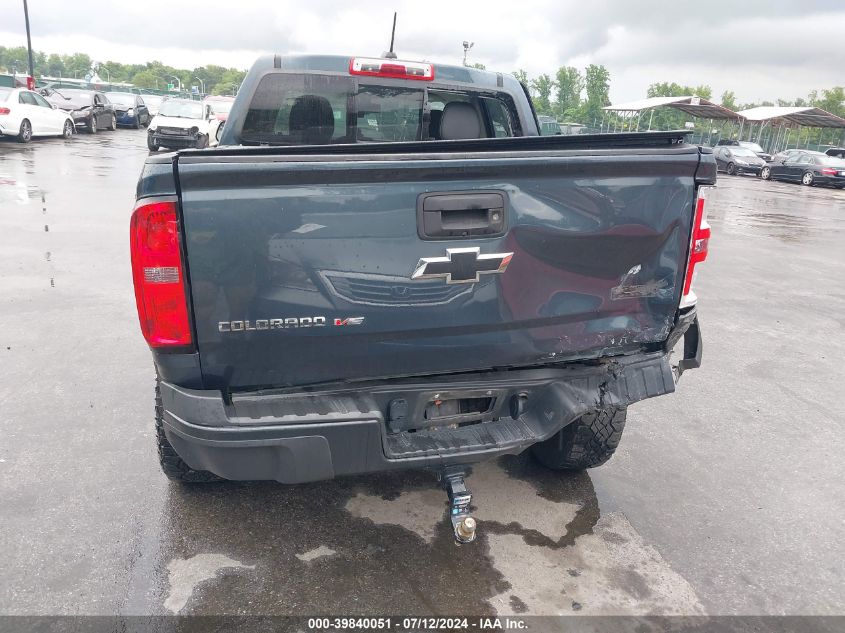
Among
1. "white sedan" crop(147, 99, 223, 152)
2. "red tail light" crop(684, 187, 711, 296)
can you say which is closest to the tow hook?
"red tail light" crop(684, 187, 711, 296)

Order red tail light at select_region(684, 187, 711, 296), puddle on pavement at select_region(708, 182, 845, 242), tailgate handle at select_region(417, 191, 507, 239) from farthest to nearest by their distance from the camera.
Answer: puddle on pavement at select_region(708, 182, 845, 242) < red tail light at select_region(684, 187, 711, 296) < tailgate handle at select_region(417, 191, 507, 239)

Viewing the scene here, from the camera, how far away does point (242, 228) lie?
2.23m

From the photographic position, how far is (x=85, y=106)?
26.8 m

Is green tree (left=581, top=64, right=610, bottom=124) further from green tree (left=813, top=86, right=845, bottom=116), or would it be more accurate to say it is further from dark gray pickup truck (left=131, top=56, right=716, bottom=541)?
dark gray pickup truck (left=131, top=56, right=716, bottom=541)

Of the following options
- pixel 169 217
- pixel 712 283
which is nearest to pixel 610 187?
pixel 169 217

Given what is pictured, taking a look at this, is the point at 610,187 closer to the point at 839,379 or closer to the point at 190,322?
the point at 190,322

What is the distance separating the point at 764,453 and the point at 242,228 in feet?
11.3

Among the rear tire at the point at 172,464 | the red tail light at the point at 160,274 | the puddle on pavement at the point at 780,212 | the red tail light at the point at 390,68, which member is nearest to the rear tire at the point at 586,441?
the rear tire at the point at 172,464

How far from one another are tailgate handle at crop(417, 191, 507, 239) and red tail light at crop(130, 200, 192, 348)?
839 mm

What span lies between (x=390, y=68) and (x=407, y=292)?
214 cm

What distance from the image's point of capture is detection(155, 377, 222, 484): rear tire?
301 cm

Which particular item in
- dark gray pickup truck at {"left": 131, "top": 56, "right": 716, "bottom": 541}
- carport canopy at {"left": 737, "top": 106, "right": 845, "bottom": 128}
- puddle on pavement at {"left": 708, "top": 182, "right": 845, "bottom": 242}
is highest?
carport canopy at {"left": 737, "top": 106, "right": 845, "bottom": 128}

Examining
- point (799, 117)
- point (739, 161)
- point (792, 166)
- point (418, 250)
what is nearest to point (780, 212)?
point (792, 166)

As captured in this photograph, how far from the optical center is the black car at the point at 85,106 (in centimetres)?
2638
